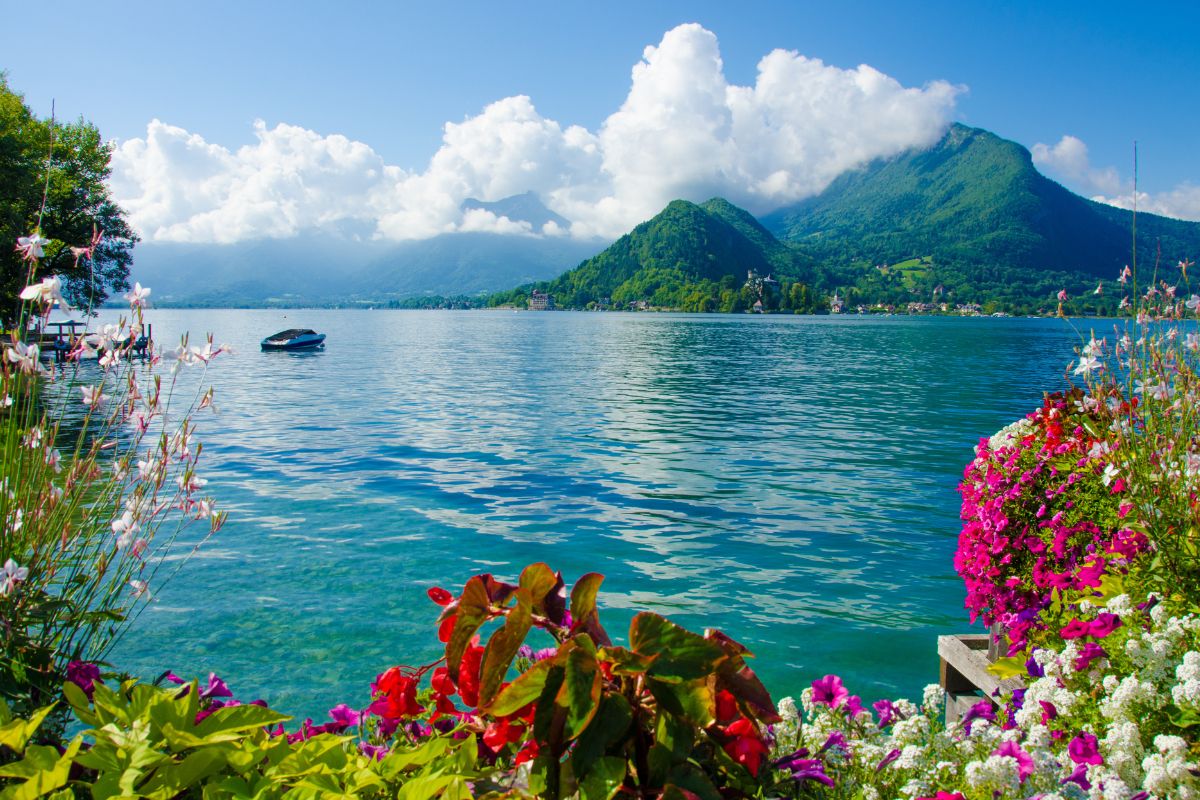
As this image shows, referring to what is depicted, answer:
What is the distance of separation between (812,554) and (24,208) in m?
36.1

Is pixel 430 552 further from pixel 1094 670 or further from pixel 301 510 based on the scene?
pixel 1094 670

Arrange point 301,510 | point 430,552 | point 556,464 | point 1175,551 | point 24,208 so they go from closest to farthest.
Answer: point 1175,551, point 430,552, point 301,510, point 556,464, point 24,208

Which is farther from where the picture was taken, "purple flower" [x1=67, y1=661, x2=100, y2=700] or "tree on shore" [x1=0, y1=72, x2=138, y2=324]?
"tree on shore" [x1=0, y1=72, x2=138, y2=324]

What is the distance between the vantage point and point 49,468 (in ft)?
13.1

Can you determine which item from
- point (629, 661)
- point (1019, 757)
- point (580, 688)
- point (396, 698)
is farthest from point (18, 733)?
point (1019, 757)

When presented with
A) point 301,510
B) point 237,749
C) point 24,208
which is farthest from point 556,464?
point 24,208

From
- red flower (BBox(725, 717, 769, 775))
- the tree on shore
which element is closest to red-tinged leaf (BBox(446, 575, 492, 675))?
red flower (BBox(725, 717, 769, 775))

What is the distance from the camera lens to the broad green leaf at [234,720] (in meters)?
2.22

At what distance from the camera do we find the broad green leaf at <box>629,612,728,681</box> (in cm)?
190

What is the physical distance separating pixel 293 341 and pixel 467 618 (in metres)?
61.1

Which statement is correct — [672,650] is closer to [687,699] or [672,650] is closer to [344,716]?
[687,699]

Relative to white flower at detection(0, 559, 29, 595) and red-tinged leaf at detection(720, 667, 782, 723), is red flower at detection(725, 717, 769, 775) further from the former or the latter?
white flower at detection(0, 559, 29, 595)

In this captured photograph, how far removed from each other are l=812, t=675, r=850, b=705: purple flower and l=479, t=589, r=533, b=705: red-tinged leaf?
1.52 metres

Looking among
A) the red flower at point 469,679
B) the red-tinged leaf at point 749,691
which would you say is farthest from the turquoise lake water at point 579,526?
the red-tinged leaf at point 749,691
